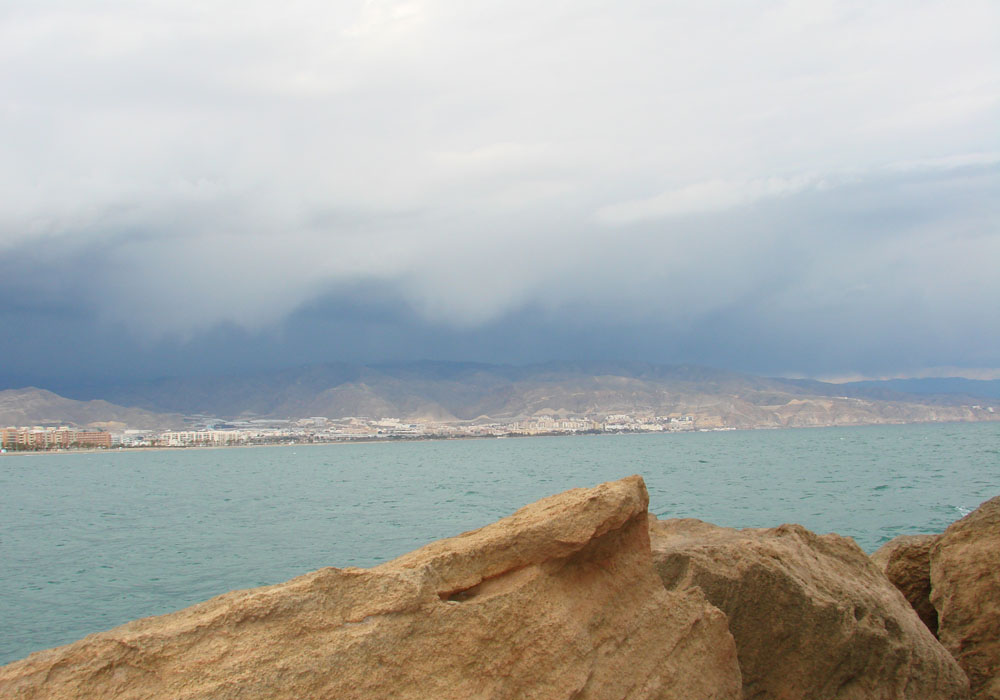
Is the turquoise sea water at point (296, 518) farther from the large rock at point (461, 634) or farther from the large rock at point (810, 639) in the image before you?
the large rock at point (810, 639)

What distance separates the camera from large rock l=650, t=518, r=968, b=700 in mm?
6043

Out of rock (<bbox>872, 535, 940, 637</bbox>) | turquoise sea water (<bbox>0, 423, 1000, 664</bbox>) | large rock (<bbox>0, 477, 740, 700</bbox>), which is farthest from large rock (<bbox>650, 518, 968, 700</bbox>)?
turquoise sea water (<bbox>0, 423, 1000, 664</bbox>)

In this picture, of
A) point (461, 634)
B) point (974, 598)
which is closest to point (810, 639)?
point (974, 598)

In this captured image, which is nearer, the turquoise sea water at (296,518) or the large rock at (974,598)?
the large rock at (974,598)

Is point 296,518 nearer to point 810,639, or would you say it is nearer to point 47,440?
point 810,639

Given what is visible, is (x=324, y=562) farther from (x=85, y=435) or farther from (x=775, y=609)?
(x=85, y=435)

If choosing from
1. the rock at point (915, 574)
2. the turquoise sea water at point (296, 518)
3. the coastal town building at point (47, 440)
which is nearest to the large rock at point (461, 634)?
the rock at point (915, 574)

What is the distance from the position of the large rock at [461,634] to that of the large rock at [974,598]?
2.87m

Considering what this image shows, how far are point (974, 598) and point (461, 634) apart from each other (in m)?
4.75

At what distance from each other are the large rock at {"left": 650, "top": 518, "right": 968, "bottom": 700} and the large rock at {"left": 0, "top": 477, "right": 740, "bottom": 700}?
941mm

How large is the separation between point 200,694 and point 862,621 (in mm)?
4697

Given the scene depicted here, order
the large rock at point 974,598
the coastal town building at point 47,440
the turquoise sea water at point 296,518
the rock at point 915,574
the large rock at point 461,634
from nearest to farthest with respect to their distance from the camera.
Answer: the large rock at point 461,634, the large rock at point 974,598, the rock at point 915,574, the turquoise sea water at point 296,518, the coastal town building at point 47,440

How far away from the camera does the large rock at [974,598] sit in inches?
264

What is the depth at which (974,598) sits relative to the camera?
683 cm
